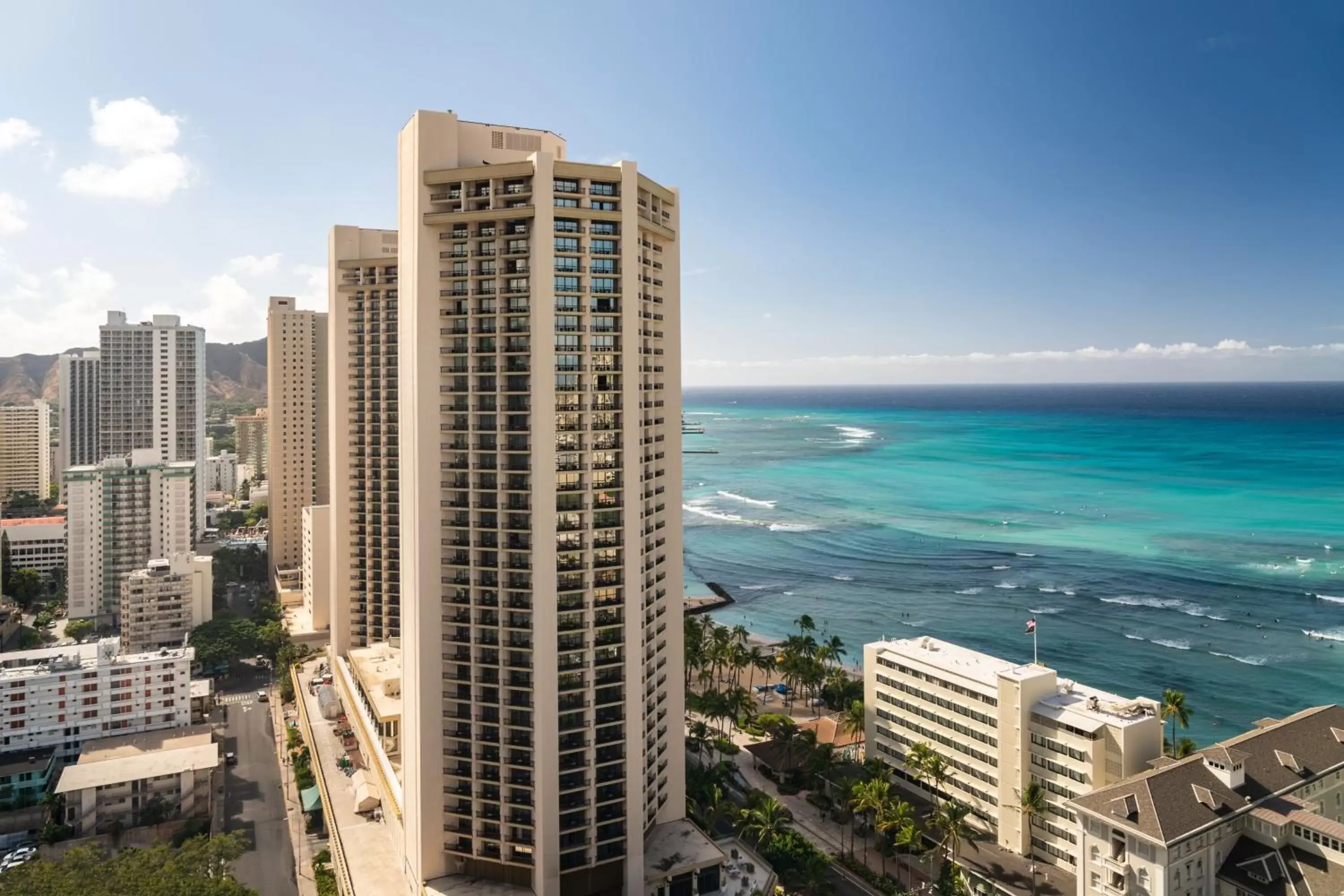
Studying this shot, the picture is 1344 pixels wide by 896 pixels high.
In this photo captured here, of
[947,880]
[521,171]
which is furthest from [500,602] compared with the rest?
[947,880]

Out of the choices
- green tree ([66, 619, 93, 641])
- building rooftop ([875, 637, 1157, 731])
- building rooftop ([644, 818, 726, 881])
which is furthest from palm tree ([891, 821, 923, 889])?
green tree ([66, 619, 93, 641])

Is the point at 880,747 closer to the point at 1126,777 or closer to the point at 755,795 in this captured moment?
the point at 755,795

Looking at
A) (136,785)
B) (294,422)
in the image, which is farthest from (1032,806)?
(294,422)

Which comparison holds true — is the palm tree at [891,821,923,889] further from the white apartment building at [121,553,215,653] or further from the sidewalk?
the white apartment building at [121,553,215,653]

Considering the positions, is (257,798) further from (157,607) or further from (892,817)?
(892,817)

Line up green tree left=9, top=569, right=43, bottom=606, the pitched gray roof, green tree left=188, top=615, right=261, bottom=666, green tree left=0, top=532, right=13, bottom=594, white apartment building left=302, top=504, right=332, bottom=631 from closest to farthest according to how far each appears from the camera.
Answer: the pitched gray roof, green tree left=188, top=615, right=261, bottom=666, white apartment building left=302, top=504, right=332, bottom=631, green tree left=9, top=569, right=43, bottom=606, green tree left=0, top=532, right=13, bottom=594

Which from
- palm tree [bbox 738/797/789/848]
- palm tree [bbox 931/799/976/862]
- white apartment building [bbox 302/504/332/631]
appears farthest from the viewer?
white apartment building [bbox 302/504/332/631]
